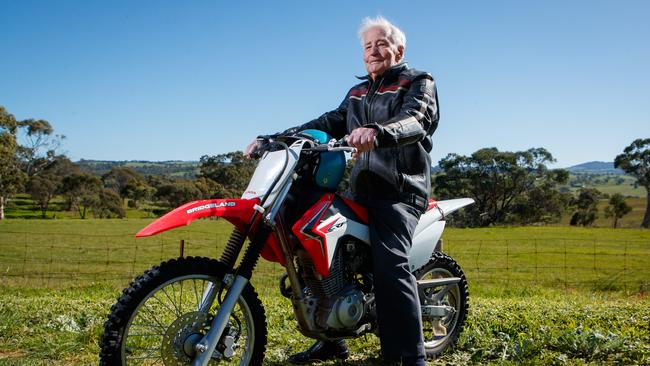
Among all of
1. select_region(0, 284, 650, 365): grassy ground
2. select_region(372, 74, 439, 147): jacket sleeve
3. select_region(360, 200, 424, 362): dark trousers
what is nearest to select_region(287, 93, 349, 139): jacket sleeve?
select_region(372, 74, 439, 147): jacket sleeve

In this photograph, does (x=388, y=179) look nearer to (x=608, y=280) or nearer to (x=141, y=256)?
(x=608, y=280)

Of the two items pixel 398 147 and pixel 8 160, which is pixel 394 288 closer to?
pixel 398 147

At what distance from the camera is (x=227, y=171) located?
62031 millimetres

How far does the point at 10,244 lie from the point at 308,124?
36.1m

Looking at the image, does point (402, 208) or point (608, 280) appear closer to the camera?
point (402, 208)

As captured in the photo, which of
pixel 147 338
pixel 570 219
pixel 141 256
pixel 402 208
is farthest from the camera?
pixel 570 219

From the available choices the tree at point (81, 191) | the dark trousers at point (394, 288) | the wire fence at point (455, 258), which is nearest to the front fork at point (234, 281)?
the dark trousers at point (394, 288)

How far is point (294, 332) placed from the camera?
16.7 feet

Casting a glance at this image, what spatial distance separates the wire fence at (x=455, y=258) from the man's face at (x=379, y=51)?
44.9 ft

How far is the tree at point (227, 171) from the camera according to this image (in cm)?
5994

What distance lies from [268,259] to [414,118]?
1.28 metres

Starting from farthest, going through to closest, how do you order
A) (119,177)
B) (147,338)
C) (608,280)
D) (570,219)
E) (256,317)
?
(119,177) < (570,219) < (608,280) < (147,338) < (256,317)

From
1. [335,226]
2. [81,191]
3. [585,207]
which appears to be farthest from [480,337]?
[585,207]

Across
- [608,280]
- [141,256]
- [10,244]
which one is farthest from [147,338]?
[10,244]
